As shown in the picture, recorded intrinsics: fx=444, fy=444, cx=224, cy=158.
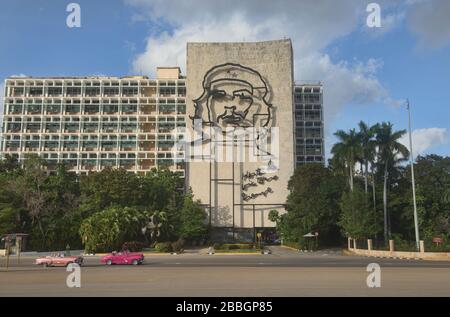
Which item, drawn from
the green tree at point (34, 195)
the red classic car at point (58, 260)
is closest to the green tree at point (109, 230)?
the green tree at point (34, 195)

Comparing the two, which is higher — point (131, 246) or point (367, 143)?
point (367, 143)

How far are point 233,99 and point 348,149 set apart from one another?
3225 cm

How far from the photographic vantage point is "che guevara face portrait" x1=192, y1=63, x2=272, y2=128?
8675cm

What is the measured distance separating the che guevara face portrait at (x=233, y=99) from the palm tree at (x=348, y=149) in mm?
25186

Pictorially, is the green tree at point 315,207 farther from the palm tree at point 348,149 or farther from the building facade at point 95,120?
the building facade at point 95,120

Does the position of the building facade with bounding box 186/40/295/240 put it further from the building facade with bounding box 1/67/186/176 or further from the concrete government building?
the building facade with bounding box 1/67/186/176

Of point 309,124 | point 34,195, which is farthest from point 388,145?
point 309,124

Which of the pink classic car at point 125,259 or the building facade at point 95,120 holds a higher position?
the building facade at point 95,120

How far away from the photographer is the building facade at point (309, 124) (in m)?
122

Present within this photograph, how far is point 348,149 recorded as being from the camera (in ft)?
202

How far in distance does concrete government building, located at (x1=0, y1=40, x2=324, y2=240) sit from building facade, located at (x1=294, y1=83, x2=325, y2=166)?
0.92 ft

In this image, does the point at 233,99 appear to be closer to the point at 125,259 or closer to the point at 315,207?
the point at 315,207
